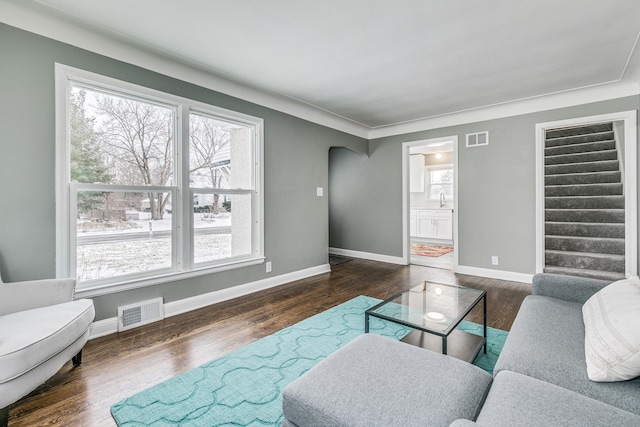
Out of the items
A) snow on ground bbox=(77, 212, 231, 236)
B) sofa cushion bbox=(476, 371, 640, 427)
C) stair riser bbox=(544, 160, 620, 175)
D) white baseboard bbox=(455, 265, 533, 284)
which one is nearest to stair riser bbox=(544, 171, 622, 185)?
stair riser bbox=(544, 160, 620, 175)

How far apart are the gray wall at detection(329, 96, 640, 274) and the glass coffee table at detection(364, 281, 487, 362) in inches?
88.3

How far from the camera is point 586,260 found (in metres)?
4.07

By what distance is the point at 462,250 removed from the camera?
4695 millimetres

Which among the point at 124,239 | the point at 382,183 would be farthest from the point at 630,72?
the point at 124,239

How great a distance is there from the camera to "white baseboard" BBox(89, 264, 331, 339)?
253 cm

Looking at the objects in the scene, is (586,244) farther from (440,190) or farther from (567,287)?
(440,190)

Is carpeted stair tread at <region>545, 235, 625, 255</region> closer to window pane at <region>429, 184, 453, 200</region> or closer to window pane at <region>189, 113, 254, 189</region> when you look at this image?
window pane at <region>429, 184, 453, 200</region>

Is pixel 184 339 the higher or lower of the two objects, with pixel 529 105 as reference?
lower

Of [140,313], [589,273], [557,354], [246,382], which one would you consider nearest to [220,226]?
[140,313]

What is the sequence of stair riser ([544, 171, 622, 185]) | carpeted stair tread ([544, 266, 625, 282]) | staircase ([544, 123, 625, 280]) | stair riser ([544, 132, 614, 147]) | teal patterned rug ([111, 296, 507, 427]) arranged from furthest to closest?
stair riser ([544, 132, 614, 147]) < stair riser ([544, 171, 622, 185]) < staircase ([544, 123, 625, 280]) < carpeted stair tread ([544, 266, 625, 282]) < teal patterned rug ([111, 296, 507, 427])

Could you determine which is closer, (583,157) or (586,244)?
(586,244)

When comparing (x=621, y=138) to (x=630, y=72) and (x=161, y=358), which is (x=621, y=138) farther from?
(x=161, y=358)

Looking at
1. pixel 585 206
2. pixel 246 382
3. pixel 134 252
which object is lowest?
pixel 246 382

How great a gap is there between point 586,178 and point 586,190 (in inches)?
9.5
